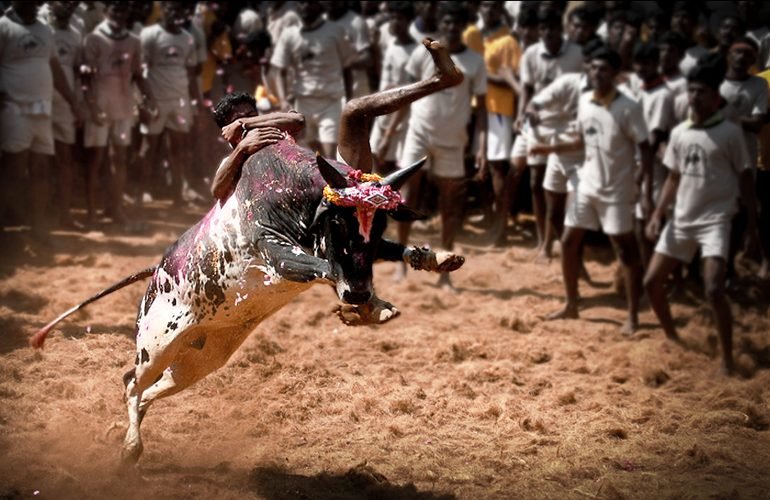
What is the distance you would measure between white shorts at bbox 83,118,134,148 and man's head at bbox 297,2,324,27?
2.22 meters

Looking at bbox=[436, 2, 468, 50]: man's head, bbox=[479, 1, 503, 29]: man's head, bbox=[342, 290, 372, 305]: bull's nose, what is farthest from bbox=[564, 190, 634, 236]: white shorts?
bbox=[342, 290, 372, 305]: bull's nose

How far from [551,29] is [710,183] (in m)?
3.36

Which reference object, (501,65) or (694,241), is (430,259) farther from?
(501,65)

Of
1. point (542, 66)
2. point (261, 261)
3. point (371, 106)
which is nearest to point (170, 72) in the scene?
point (542, 66)

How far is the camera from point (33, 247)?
33.8 feet

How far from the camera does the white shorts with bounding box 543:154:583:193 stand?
375 inches

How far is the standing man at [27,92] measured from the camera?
9930 millimetres

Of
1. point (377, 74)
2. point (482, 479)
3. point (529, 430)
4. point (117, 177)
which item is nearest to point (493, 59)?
point (377, 74)

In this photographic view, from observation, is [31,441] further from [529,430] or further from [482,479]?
[529,430]

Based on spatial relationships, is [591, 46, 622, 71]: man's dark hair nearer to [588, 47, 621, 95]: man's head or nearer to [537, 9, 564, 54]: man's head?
[588, 47, 621, 95]: man's head

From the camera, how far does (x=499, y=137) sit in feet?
37.3

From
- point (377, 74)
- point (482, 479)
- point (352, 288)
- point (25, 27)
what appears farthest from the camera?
point (377, 74)

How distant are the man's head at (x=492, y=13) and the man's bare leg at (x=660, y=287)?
4.46m

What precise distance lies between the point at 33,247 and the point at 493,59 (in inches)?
206
